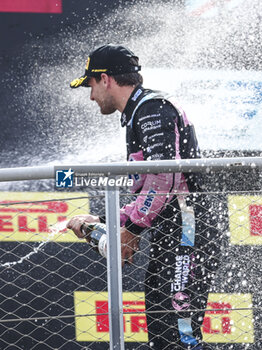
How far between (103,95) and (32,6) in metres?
0.79

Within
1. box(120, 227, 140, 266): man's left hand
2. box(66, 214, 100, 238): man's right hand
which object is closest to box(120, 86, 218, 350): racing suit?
box(120, 227, 140, 266): man's left hand

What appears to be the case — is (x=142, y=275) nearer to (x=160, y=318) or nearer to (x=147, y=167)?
(x=160, y=318)

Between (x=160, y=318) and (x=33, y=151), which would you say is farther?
(x=33, y=151)

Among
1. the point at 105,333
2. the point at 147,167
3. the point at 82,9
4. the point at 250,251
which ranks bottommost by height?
the point at 105,333

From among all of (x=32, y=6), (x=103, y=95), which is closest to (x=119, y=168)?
(x=103, y=95)

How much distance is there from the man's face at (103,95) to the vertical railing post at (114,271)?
458 mm

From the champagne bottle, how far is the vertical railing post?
0.16 ft

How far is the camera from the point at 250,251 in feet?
9.52

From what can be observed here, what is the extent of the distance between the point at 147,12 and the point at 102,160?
29.1 inches

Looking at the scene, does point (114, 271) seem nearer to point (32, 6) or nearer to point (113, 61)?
point (113, 61)

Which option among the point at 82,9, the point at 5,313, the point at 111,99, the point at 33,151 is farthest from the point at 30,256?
the point at 82,9

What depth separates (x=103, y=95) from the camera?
2312 millimetres

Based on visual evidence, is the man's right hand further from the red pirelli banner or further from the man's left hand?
the red pirelli banner

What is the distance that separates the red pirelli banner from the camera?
282cm
